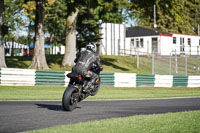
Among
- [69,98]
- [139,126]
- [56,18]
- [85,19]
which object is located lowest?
[139,126]

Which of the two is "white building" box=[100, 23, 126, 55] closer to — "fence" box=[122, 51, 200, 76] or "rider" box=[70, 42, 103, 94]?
"fence" box=[122, 51, 200, 76]

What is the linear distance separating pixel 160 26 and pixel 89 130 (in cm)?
6047

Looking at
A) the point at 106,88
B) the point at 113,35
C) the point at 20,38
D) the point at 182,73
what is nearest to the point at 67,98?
the point at 106,88

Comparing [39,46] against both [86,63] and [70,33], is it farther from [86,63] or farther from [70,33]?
[86,63]

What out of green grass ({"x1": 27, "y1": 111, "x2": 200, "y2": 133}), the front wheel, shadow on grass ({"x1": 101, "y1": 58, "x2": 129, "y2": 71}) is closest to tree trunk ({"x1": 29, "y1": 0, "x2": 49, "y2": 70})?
shadow on grass ({"x1": 101, "y1": 58, "x2": 129, "y2": 71})

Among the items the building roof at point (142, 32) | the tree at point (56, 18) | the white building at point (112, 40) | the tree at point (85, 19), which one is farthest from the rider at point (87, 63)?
the building roof at point (142, 32)

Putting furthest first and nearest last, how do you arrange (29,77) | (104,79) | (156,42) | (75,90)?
(156,42) < (104,79) < (29,77) < (75,90)

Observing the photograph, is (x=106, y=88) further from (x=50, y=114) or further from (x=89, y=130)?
(x=89, y=130)

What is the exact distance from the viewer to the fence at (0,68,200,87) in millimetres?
20031

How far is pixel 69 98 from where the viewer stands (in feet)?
31.6

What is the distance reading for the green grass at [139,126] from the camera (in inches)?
277

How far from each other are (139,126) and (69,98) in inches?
104

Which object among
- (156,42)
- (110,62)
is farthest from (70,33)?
(156,42)

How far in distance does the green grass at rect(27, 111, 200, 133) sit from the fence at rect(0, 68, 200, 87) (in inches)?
490
